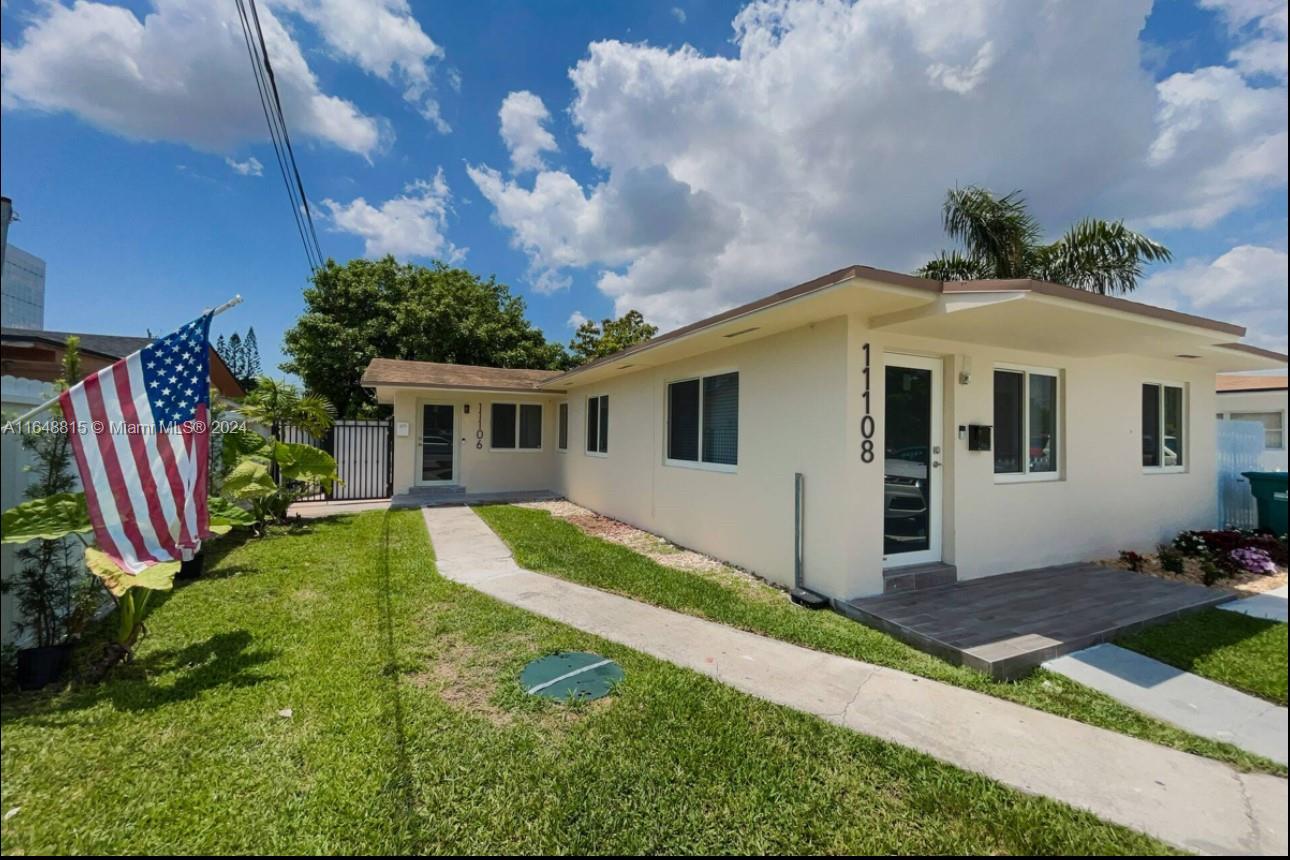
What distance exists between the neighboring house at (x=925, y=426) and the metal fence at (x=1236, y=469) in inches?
6.8

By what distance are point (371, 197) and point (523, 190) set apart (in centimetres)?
355

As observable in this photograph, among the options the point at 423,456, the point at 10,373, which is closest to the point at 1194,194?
the point at 10,373

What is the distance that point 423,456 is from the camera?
12461mm

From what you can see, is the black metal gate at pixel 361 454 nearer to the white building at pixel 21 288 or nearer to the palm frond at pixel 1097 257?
the white building at pixel 21 288

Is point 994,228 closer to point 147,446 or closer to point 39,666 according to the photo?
point 147,446

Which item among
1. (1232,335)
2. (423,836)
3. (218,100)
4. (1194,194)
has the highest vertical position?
(218,100)

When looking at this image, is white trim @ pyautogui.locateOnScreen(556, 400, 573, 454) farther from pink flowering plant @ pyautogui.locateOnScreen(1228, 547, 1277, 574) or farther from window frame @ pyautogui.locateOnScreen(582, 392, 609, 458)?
pink flowering plant @ pyautogui.locateOnScreen(1228, 547, 1277, 574)

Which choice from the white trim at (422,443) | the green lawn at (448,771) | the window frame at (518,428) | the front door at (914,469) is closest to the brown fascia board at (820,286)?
the front door at (914,469)

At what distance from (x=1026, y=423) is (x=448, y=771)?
650 centimetres

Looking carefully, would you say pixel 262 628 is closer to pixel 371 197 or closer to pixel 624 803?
pixel 624 803

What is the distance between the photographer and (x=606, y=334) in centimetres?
2691

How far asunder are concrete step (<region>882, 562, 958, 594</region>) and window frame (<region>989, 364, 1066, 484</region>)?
121 centimetres

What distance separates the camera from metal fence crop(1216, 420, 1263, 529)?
22.7 feet

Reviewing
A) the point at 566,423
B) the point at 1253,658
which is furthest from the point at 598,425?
the point at 1253,658
